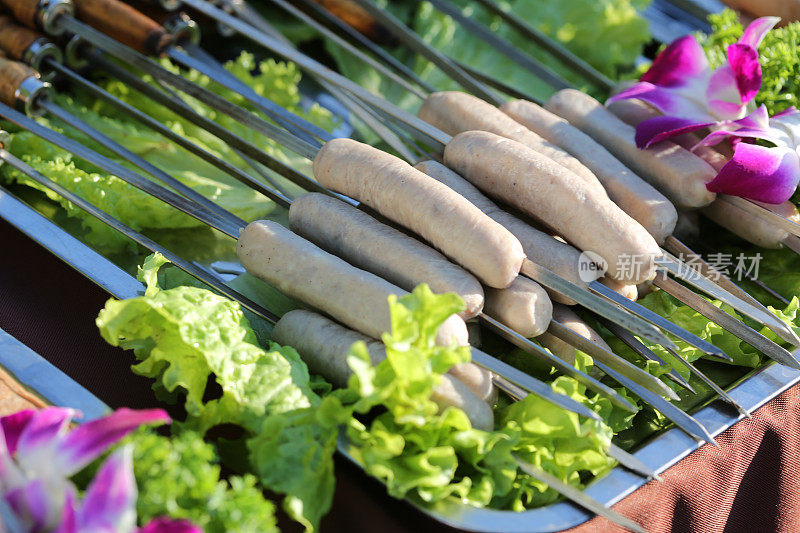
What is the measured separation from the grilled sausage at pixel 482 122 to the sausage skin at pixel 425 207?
1.07 feet

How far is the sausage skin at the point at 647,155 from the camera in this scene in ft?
5.49

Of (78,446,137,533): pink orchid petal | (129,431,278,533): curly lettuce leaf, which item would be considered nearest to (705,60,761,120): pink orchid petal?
(129,431,278,533): curly lettuce leaf

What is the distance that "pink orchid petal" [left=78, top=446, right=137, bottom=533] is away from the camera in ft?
2.66

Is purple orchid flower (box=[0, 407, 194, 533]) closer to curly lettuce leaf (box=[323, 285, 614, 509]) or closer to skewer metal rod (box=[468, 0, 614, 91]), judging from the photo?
curly lettuce leaf (box=[323, 285, 614, 509])

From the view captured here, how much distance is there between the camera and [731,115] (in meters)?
1.76

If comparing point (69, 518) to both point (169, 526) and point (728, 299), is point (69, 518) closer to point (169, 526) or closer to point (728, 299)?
point (169, 526)

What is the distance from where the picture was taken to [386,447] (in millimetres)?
1090

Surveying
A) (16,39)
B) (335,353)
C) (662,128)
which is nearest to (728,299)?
(662,128)

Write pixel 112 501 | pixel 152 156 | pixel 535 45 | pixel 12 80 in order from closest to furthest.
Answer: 1. pixel 112 501
2. pixel 12 80
3. pixel 152 156
4. pixel 535 45

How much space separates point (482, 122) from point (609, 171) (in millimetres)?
311

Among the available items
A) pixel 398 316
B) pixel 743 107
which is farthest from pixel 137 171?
pixel 743 107

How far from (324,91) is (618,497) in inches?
64.5

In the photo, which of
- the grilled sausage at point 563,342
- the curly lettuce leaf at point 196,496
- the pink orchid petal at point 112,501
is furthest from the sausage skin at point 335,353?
the pink orchid petal at point 112,501

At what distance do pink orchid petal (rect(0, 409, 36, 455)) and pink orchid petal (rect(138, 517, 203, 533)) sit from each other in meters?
0.28
